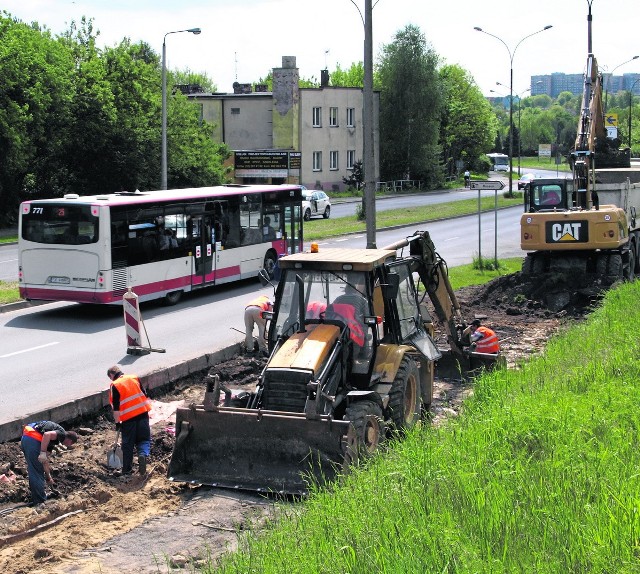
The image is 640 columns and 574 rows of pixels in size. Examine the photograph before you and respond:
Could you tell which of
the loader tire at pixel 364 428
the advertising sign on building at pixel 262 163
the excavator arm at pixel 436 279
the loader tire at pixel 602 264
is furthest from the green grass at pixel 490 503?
the advertising sign on building at pixel 262 163

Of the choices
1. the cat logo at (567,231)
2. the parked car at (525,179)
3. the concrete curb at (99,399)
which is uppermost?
the parked car at (525,179)

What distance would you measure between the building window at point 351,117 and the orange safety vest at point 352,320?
6311 centimetres

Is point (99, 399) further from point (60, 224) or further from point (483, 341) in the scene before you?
point (60, 224)

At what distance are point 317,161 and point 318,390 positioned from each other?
2446 inches

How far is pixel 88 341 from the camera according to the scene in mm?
18125

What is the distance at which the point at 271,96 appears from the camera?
6700 centimetres

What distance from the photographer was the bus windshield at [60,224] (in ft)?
65.3

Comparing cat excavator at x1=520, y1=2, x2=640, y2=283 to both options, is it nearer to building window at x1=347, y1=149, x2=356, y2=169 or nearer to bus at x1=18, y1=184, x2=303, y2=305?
bus at x1=18, y1=184, x2=303, y2=305

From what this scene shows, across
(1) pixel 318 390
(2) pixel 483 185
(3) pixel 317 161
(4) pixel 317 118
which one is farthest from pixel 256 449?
(3) pixel 317 161

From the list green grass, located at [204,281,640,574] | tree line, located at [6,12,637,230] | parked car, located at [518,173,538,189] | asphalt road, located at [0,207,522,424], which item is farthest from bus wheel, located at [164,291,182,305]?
tree line, located at [6,12,637,230]

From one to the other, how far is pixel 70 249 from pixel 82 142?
Result: 26.1 meters

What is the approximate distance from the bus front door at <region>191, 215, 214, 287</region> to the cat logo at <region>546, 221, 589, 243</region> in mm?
8158

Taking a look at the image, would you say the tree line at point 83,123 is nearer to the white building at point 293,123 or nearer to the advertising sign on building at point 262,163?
the advertising sign on building at point 262,163

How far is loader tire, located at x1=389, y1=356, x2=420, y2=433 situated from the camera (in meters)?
11.0
